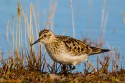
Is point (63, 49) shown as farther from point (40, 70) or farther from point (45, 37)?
point (40, 70)

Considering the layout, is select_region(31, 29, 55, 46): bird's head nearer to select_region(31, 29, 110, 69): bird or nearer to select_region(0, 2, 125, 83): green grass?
select_region(31, 29, 110, 69): bird

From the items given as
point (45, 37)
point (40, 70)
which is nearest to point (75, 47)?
point (45, 37)

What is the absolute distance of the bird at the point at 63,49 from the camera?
31.9ft

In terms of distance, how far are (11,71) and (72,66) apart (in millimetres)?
1226

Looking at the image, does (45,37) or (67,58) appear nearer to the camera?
(67,58)

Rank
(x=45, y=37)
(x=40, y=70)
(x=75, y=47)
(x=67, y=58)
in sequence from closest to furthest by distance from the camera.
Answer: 1. (x=67, y=58)
2. (x=45, y=37)
3. (x=75, y=47)
4. (x=40, y=70)

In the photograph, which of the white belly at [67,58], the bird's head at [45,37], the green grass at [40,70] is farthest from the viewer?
the bird's head at [45,37]

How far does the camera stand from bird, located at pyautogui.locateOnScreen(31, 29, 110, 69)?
383 inches

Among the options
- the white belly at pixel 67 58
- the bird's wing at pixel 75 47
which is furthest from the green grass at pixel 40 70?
the bird's wing at pixel 75 47

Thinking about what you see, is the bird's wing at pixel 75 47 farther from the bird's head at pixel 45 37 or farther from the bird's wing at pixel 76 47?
the bird's head at pixel 45 37

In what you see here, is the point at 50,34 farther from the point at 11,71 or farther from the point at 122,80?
the point at 122,80

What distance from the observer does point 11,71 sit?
32.3 feet

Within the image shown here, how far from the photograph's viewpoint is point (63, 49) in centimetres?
984

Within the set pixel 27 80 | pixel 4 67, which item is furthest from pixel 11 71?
pixel 27 80
